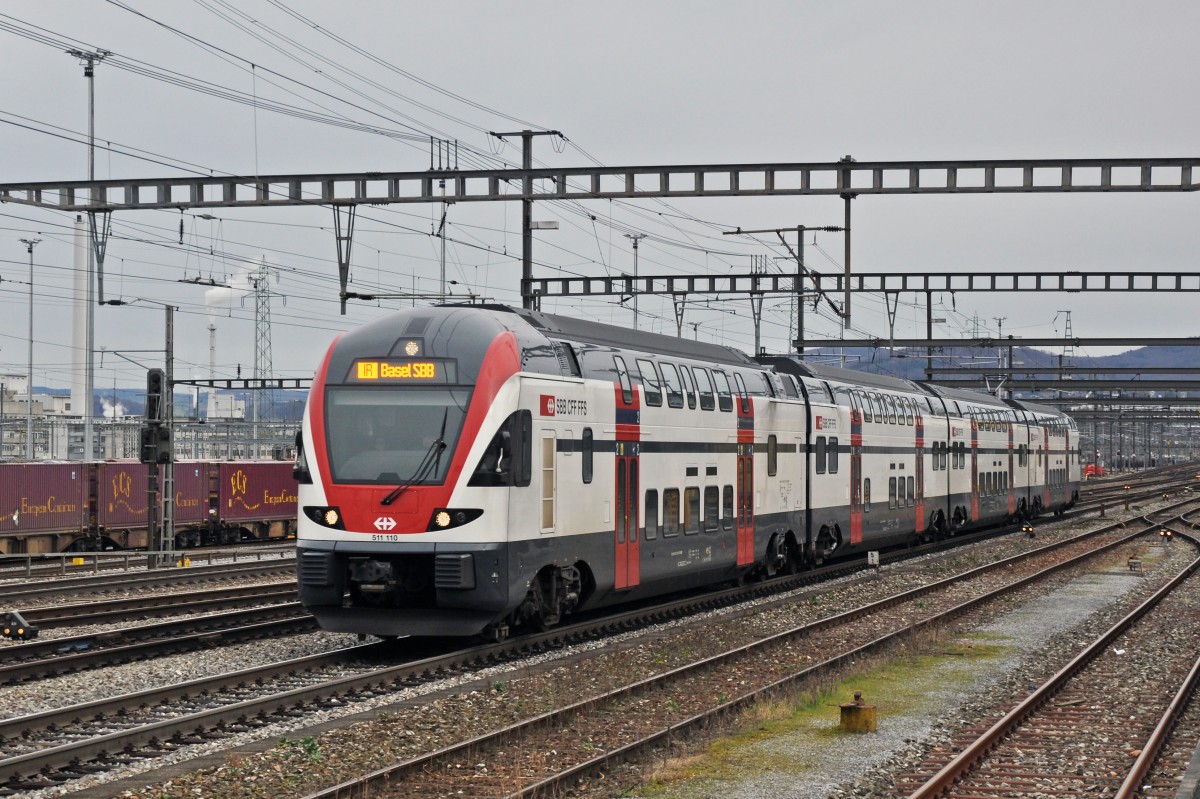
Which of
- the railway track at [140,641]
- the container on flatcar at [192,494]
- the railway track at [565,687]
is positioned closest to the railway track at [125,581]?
the railway track at [140,641]

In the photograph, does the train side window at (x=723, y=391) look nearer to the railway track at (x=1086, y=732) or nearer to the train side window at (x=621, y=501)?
the train side window at (x=621, y=501)

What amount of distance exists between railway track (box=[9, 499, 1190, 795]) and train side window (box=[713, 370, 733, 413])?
10.9 feet

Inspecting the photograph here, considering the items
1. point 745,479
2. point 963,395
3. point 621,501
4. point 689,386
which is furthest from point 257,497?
point 621,501

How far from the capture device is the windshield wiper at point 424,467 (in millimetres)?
16469

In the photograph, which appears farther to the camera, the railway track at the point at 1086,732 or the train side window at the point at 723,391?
the train side window at the point at 723,391

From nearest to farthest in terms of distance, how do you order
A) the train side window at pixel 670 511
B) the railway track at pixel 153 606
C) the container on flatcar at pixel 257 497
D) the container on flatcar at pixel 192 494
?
the railway track at pixel 153 606 → the train side window at pixel 670 511 → the container on flatcar at pixel 192 494 → the container on flatcar at pixel 257 497

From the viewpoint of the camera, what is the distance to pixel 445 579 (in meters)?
16.3

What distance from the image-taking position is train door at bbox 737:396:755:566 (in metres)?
24.8

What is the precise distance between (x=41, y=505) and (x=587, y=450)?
87.2ft

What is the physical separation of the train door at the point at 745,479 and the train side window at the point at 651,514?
12.4ft

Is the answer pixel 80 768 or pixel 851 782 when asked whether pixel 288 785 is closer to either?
pixel 80 768

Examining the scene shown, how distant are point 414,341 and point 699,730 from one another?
6.35 meters

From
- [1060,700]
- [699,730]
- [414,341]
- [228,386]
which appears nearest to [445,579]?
[414,341]

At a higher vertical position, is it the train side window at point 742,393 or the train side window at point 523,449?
the train side window at point 742,393
